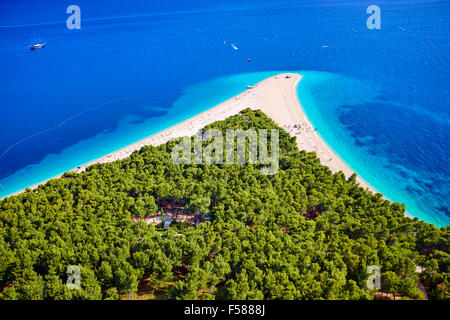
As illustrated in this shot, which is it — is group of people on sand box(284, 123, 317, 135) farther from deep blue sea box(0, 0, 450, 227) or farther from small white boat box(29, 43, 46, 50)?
small white boat box(29, 43, 46, 50)

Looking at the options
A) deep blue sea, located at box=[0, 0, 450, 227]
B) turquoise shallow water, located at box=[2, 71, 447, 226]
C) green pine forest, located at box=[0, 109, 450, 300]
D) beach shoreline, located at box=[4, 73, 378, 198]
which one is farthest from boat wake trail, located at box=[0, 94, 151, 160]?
green pine forest, located at box=[0, 109, 450, 300]

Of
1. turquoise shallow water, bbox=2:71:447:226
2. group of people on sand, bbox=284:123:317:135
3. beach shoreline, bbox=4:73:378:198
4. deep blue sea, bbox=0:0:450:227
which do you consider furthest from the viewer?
group of people on sand, bbox=284:123:317:135

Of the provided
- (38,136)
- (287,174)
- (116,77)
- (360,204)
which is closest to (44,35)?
(116,77)

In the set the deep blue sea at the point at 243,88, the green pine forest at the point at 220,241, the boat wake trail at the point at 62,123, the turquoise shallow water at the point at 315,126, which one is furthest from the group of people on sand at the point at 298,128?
the boat wake trail at the point at 62,123

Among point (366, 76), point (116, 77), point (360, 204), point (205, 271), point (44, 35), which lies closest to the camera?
point (205, 271)

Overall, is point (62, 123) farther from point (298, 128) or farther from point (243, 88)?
point (298, 128)

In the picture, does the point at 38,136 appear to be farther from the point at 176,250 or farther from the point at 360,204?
the point at 360,204
